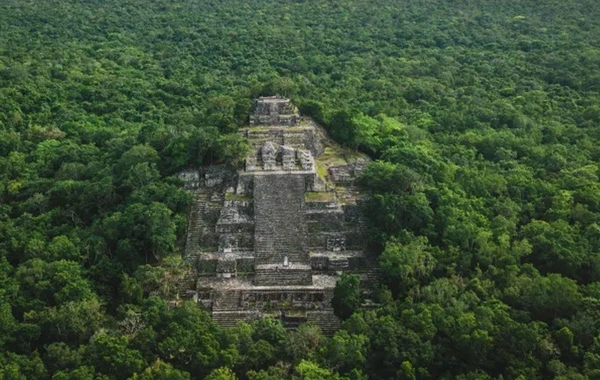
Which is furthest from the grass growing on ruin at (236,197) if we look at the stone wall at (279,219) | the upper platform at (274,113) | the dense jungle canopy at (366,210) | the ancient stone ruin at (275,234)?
the upper platform at (274,113)

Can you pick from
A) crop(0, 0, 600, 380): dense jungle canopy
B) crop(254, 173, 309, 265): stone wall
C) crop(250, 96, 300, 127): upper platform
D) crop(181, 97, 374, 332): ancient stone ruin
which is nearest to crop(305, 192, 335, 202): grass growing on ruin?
crop(181, 97, 374, 332): ancient stone ruin

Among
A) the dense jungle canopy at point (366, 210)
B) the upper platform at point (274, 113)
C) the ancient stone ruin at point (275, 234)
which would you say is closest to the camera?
the dense jungle canopy at point (366, 210)

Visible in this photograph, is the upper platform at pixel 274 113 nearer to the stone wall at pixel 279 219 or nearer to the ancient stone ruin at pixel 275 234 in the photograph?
the ancient stone ruin at pixel 275 234

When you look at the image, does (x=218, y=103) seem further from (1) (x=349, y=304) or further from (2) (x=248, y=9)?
(2) (x=248, y=9)

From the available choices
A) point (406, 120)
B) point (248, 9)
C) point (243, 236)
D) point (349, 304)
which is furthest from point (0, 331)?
point (248, 9)

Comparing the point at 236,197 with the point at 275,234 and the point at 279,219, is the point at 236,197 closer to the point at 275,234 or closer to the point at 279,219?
the point at 279,219

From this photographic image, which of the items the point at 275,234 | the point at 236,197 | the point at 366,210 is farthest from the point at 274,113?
the point at 275,234

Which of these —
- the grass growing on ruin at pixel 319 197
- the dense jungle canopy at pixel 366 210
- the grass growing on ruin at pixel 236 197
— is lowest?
the dense jungle canopy at pixel 366 210
